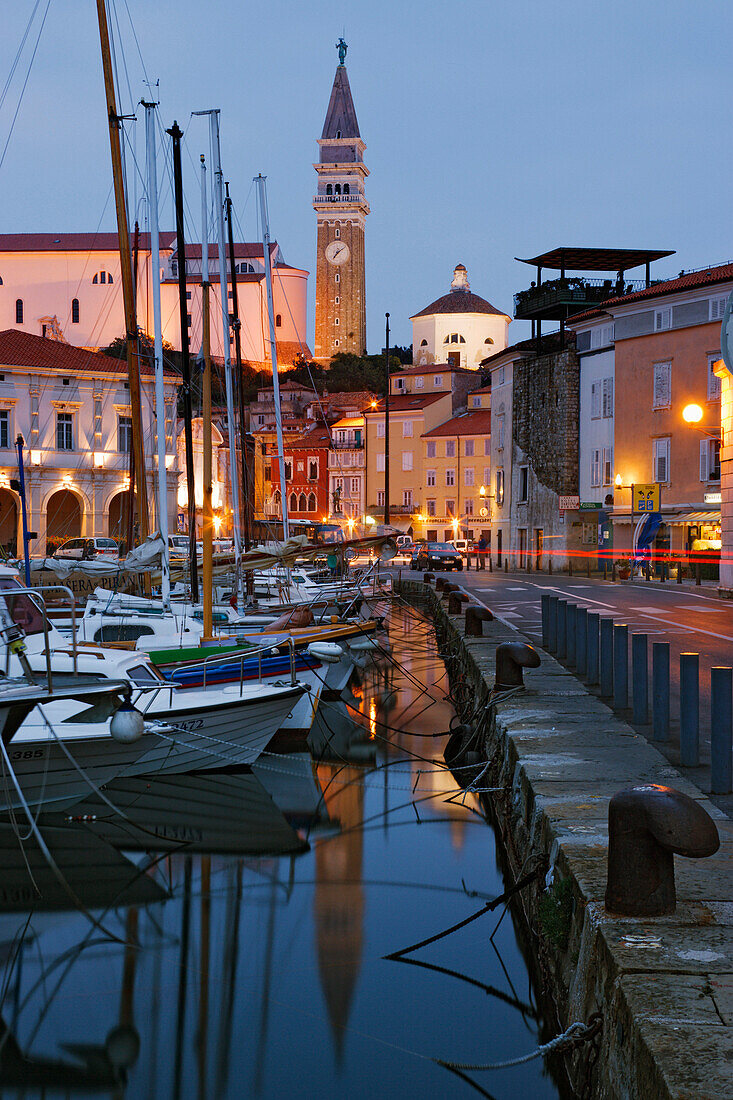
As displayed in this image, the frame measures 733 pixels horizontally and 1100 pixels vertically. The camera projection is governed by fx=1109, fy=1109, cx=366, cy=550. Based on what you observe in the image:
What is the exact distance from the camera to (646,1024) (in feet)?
14.8

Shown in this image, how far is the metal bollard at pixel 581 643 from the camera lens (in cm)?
1622

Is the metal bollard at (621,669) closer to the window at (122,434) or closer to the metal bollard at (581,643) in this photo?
the metal bollard at (581,643)

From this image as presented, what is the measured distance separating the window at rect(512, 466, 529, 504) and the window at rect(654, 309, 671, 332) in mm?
14089

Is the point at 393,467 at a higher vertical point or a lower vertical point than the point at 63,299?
lower

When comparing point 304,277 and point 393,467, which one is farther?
point 304,277

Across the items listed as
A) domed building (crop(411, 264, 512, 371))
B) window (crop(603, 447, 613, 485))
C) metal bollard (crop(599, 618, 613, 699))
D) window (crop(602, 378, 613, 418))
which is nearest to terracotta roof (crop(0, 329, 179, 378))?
window (crop(602, 378, 613, 418))

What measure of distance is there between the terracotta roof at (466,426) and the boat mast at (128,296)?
229ft

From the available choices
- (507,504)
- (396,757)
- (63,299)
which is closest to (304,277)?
(63,299)

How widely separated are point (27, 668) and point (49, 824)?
9.19ft

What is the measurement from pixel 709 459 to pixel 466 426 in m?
43.8

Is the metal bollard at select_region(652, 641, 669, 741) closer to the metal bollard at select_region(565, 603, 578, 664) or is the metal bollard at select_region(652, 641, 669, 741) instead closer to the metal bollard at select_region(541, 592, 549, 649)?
the metal bollard at select_region(565, 603, 578, 664)

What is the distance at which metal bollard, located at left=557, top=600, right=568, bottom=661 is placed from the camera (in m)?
18.5

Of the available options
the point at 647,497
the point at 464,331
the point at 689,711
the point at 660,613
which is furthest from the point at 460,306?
the point at 689,711

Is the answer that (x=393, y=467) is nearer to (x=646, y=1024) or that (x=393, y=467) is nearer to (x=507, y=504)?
(x=507, y=504)
